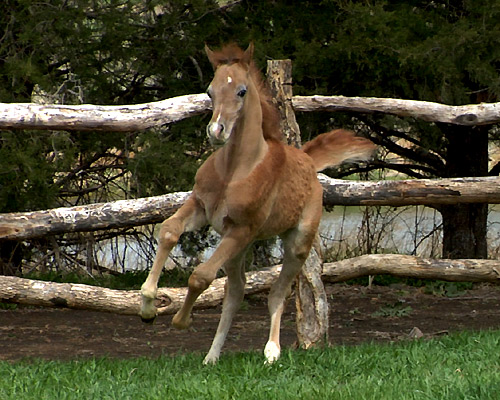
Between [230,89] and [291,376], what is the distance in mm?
1500

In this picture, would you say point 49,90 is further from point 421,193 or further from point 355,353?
point 355,353

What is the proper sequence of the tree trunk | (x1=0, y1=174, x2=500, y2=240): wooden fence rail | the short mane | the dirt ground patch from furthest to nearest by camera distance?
the tree trunk < the dirt ground patch < (x1=0, y1=174, x2=500, y2=240): wooden fence rail < the short mane

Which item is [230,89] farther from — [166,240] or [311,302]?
[311,302]

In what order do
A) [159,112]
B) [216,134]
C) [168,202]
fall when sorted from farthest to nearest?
1. [168,202]
2. [159,112]
3. [216,134]

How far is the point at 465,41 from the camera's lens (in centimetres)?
799

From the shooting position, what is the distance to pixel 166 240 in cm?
455

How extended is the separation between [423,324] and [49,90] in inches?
162

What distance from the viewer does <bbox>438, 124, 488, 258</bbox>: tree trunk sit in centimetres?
1017

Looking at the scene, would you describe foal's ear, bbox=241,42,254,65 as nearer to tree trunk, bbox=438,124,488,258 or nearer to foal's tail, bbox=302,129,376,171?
foal's tail, bbox=302,129,376,171

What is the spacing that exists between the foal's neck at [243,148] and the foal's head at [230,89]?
0.03 meters

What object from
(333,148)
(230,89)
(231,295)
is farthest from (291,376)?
(333,148)

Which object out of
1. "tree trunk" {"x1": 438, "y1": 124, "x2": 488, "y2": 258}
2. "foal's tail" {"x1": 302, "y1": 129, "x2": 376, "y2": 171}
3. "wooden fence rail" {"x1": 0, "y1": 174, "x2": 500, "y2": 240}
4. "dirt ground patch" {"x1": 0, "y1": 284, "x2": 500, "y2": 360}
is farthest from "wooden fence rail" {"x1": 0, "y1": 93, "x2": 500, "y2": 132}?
"tree trunk" {"x1": 438, "y1": 124, "x2": 488, "y2": 258}

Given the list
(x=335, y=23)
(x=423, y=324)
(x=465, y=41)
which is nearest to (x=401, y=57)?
(x=465, y=41)

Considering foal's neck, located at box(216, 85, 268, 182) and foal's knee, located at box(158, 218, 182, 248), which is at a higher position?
foal's neck, located at box(216, 85, 268, 182)
